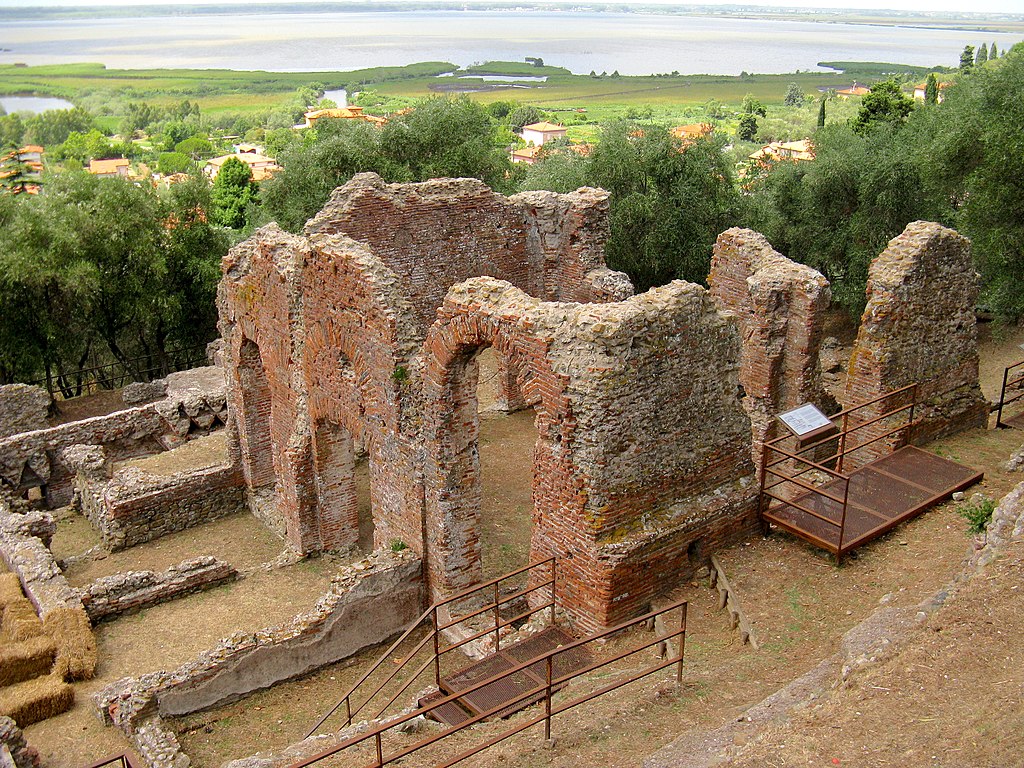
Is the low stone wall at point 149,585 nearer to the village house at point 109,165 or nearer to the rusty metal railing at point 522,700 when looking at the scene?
the rusty metal railing at point 522,700

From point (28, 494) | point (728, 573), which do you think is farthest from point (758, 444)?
point (28, 494)

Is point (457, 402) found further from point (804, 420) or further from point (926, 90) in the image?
point (926, 90)

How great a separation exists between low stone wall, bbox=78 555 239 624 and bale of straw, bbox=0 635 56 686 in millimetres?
1136

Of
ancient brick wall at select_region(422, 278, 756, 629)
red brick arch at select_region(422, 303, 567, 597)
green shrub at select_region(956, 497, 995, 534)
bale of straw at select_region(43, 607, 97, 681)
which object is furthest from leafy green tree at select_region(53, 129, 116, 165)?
green shrub at select_region(956, 497, 995, 534)

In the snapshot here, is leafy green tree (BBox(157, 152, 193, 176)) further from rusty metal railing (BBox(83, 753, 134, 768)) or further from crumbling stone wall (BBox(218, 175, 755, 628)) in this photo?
rusty metal railing (BBox(83, 753, 134, 768))

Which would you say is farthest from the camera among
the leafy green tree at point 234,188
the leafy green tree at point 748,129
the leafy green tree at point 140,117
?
the leafy green tree at point 140,117

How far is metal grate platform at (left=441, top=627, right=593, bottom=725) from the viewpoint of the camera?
9.95m

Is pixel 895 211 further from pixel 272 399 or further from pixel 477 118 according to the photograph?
pixel 272 399

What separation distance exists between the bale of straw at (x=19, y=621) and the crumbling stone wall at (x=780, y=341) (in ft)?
36.2

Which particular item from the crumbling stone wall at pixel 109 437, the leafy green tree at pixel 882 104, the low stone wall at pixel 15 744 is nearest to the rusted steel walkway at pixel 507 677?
the low stone wall at pixel 15 744

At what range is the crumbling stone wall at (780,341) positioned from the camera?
14.8 meters

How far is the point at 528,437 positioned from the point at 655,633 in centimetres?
886

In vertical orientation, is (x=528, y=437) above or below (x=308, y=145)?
below

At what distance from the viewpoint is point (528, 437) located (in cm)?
1934
